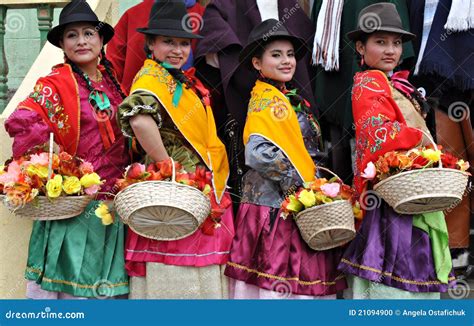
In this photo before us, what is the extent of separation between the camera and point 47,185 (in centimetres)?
502

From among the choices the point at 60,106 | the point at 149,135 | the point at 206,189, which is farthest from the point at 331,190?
the point at 60,106

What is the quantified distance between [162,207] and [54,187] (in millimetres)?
637

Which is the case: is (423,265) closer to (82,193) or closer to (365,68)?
(365,68)

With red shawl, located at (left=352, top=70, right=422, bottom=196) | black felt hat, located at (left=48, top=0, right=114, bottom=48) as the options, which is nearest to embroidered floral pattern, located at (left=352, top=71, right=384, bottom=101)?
red shawl, located at (left=352, top=70, right=422, bottom=196)

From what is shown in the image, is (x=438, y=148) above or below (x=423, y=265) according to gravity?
above

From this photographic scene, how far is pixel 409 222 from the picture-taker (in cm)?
529

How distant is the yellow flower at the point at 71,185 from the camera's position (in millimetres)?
5070

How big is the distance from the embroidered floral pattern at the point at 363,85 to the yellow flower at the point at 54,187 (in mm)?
1781

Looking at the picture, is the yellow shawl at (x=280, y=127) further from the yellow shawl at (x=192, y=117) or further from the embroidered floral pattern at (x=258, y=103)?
the yellow shawl at (x=192, y=117)

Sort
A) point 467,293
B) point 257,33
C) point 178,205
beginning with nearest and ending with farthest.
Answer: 1. point 178,205
2. point 257,33
3. point 467,293

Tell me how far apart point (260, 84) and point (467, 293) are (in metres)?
1.92

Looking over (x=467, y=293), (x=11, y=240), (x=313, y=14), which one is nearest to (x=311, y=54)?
(x=313, y=14)

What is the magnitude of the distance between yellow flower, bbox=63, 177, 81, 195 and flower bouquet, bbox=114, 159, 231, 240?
22 cm

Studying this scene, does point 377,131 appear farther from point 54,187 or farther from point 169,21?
point 54,187
